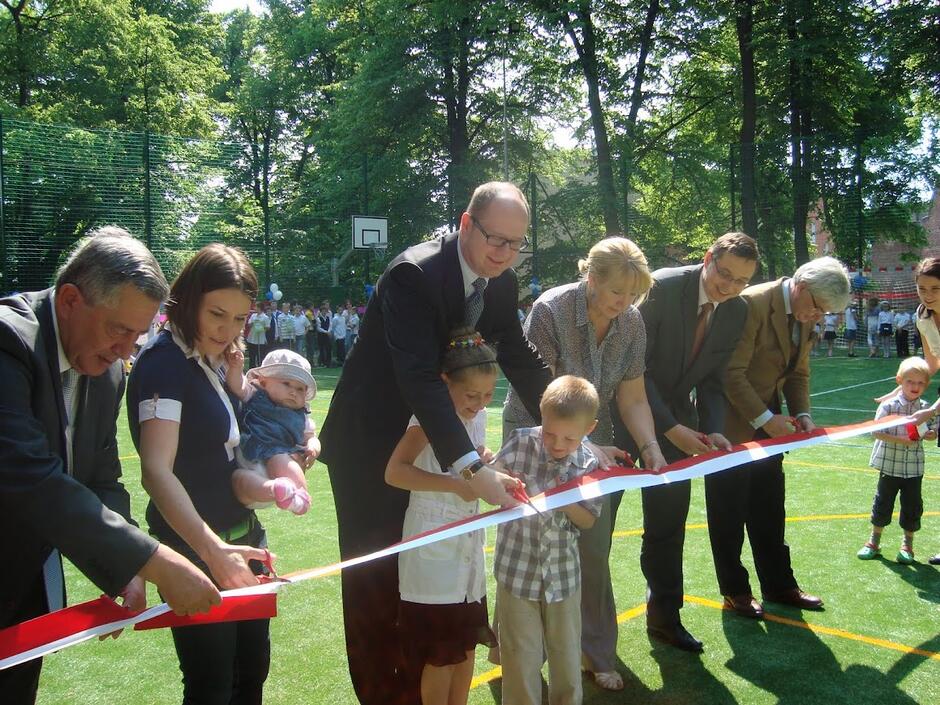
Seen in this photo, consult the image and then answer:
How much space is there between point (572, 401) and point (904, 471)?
3846 mm

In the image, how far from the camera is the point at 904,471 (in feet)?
19.1

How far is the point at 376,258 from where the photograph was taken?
33375 mm

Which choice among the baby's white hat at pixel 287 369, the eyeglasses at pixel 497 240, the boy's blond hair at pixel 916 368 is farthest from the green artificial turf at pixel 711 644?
the boy's blond hair at pixel 916 368

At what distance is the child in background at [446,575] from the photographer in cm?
314

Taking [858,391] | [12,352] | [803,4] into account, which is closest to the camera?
[12,352]

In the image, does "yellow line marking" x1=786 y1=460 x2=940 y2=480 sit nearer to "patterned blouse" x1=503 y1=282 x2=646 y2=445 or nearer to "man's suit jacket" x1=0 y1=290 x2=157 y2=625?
"patterned blouse" x1=503 y1=282 x2=646 y2=445

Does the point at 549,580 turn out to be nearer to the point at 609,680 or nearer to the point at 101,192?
the point at 609,680

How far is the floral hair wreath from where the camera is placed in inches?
125

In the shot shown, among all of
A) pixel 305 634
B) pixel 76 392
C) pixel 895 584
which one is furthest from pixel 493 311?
pixel 895 584

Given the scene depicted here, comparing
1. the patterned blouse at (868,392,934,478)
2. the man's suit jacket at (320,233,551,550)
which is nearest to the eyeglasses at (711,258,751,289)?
the man's suit jacket at (320,233,551,550)

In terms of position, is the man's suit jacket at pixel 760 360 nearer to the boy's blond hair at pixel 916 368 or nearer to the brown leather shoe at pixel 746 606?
the brown leather shoe at pixel 746 606

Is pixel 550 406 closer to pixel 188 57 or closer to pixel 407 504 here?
pixel 407 504

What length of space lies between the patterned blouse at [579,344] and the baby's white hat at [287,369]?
1138 mm

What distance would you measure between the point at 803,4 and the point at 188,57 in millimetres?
26826
